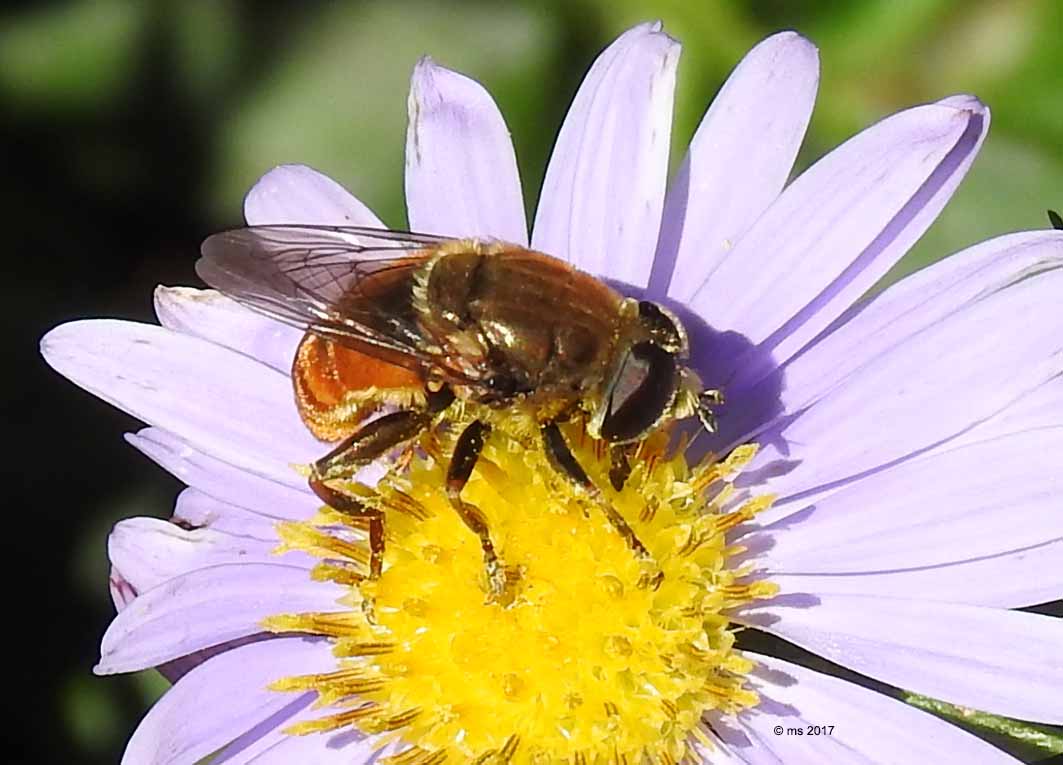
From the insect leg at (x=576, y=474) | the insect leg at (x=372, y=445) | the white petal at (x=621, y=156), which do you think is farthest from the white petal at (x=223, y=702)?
the white petal at (x=621, y=156)

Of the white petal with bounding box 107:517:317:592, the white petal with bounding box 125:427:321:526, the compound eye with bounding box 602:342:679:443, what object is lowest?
the white petal with bounding box 107:517:317:592

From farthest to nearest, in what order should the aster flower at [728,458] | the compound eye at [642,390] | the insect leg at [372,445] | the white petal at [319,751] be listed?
the white petal at [319,751] → the insect leg at [372,445] → the aster flower at [728,458] → the compound eye at [642,390]

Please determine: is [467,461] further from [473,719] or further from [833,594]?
[833,594]

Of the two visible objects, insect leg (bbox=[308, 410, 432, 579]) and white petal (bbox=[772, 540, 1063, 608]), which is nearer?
white petal (bbox=[772, 540, 1063, 608])

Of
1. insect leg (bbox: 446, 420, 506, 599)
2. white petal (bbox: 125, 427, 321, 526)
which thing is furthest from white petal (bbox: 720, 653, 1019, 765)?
white petal (bbox: 125, 427, 321, 526)

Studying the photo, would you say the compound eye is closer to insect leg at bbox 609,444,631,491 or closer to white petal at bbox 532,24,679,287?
insect leg at bbox 609,444,631,491

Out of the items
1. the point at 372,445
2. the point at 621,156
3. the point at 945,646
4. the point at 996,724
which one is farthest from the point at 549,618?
the point at 621,156

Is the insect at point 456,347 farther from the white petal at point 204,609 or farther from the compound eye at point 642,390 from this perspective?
the white petal at point 204,609

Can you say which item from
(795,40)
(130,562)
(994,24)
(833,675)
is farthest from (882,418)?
(994,24)
